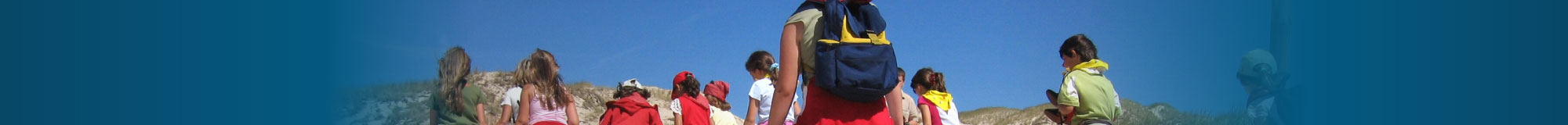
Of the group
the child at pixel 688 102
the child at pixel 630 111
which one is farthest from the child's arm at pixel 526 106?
the child at pixel 688 102

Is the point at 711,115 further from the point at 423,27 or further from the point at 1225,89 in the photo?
the point at 1225,89

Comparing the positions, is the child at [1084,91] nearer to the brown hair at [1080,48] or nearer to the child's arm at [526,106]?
the brown hair at [1080,48]

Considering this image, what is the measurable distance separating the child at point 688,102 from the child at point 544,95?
0.42 meters

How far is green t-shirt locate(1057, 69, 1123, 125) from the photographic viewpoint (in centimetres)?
373

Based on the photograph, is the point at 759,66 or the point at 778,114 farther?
the point at 759,66

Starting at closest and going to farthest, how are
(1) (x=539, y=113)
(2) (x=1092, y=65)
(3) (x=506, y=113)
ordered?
(2) (x=1092, y=65), (1) (x=539, y=113), (3) (x=506, y=113)

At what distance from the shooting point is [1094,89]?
12.3ft

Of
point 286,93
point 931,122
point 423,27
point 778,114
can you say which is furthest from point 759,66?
point 778,114

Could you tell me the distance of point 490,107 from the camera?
15.7 ft

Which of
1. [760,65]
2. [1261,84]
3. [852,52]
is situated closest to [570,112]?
[760,65]

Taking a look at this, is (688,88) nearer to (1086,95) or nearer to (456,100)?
(456,100)

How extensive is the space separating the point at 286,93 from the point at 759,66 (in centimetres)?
165

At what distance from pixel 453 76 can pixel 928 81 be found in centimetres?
180

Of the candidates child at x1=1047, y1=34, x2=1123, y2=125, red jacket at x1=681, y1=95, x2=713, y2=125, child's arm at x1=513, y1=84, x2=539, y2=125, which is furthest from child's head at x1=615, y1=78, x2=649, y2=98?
child at x1=1047, y1=34, x2=1123, y2=125
